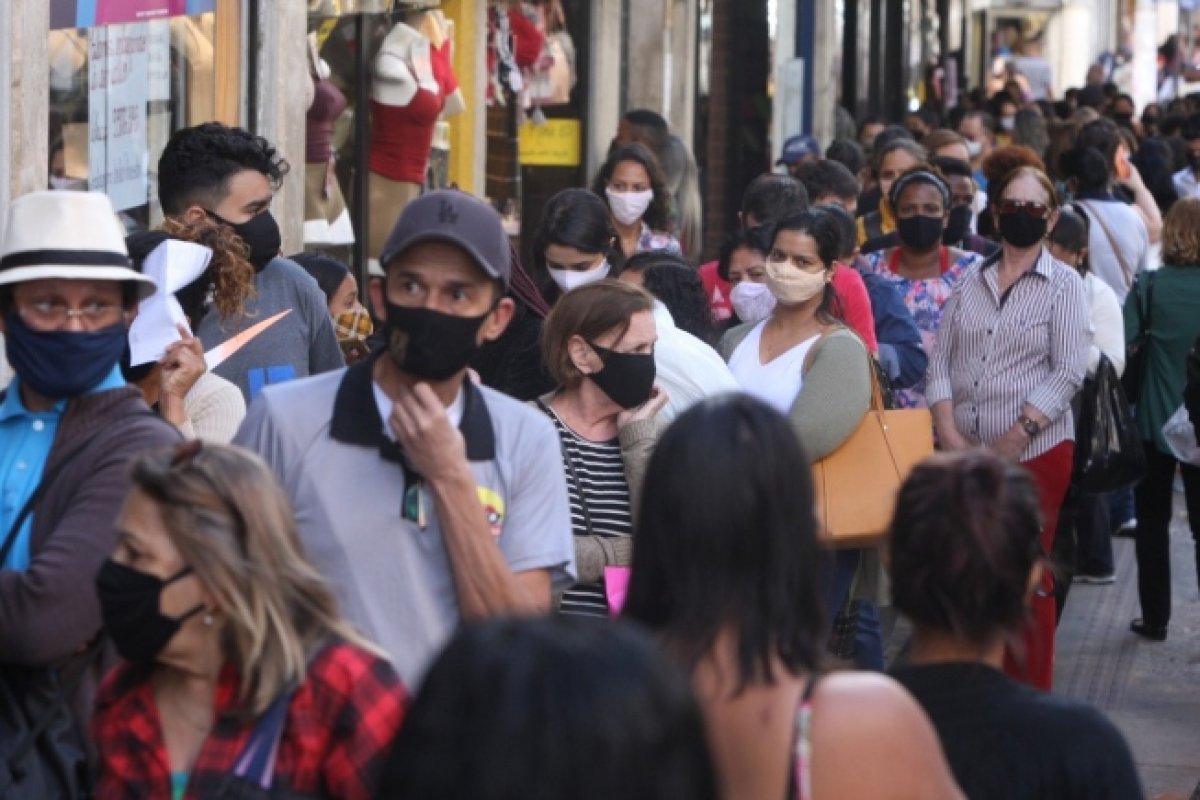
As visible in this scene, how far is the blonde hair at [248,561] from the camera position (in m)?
3.07

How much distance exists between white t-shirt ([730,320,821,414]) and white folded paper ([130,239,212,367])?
2007mm

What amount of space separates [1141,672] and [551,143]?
21.3 feet

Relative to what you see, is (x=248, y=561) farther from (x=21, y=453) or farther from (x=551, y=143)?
(x=551, y=143)

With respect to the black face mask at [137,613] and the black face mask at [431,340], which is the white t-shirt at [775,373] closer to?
the black face mask at [431,340]

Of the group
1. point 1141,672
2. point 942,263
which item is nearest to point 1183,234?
point 942,263

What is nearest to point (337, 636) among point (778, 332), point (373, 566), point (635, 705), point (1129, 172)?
point (373, 566)

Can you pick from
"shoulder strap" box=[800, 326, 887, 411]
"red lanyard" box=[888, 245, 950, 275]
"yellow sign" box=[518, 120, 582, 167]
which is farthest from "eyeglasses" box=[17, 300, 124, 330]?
"yellow sign" box=[518, 120, 582, 167]

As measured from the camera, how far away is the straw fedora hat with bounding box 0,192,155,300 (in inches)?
156

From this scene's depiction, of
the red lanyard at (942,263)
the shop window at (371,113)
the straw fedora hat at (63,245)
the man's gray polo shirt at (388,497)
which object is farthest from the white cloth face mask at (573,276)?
the man's gray polo shirt at (388,497)

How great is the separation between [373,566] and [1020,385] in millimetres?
4814

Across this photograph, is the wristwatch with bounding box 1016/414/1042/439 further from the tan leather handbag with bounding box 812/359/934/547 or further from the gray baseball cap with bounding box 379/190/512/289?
the gray baseball cap with bounding box 379/190/512/289

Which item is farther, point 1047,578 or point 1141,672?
point 1141,672

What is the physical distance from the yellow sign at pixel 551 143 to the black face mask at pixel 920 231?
5.04 meters

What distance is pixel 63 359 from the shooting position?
3.87 m
